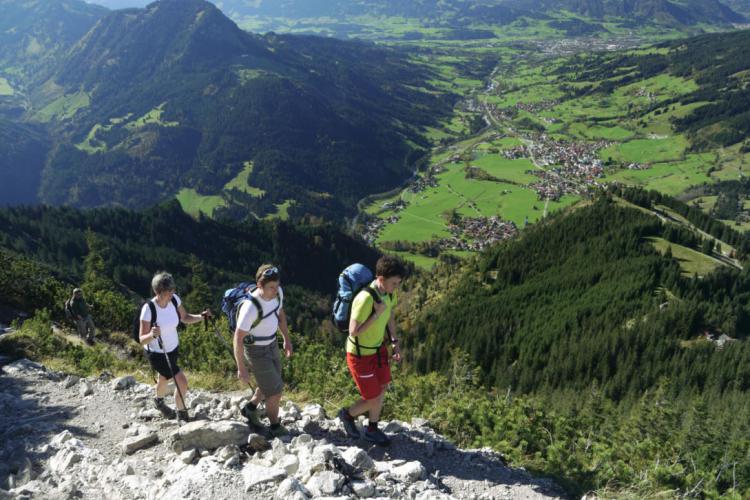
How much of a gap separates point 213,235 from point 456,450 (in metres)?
154

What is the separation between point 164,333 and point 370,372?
465 cm

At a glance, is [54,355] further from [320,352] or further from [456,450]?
[456,450]

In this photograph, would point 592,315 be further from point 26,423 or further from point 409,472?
point 26,423

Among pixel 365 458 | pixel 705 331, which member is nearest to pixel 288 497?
pixel 365 458

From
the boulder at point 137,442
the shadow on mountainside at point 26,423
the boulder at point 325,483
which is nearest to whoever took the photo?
the boulder at point 325,483

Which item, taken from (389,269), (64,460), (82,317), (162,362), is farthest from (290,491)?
(82,317)

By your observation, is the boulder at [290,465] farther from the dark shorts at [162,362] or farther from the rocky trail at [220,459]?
the dark shorts at [162,362]

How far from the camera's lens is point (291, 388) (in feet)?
50.3

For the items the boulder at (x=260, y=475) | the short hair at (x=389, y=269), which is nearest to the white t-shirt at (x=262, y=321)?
the short hair at (x=389, y=269)

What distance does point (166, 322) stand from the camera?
1020cm

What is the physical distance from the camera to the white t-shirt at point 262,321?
29.0 ft

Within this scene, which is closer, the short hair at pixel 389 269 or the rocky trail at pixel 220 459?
the rocky trail at pixel 220 459

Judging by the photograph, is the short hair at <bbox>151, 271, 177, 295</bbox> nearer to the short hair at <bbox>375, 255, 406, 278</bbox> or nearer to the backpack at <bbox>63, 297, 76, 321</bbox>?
the short hair at <bbox>375, 255, 406, 278</bbox>

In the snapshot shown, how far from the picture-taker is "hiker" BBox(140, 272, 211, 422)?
9.88 m
